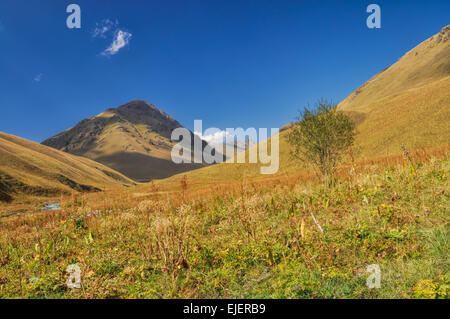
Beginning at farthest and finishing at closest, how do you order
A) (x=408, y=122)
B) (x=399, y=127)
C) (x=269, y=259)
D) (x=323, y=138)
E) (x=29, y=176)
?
(x=399, y=127) < (x=408, y=122) < (x=29, y=176) < (x=323, y=138) < (x=269, y=259)

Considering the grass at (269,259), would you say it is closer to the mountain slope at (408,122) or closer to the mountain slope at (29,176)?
the mountain slope at (408,122)

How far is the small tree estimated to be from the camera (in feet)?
47.9

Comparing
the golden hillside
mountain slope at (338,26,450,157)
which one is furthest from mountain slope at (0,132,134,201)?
mountain slope at (338,26,450,157)

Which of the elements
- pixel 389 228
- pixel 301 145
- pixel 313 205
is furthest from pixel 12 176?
pixel 389 228

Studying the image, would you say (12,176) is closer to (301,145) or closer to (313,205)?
(301,145)

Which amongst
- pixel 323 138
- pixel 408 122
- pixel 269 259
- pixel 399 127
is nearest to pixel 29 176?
pixel 323 138

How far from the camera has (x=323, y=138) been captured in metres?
14.8

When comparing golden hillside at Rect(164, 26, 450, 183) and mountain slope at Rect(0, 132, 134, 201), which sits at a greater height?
golden hillside at Rect(164, 26, 450, 183)

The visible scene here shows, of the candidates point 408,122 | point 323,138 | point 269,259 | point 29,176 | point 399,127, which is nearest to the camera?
point 269,259

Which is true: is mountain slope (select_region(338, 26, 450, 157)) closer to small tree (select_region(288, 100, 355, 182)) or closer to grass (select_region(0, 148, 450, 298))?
small tree (select_region(288, 100, 355, 182))

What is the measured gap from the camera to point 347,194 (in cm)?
783

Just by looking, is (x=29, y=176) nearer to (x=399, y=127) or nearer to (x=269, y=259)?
(x=269, y=259)
